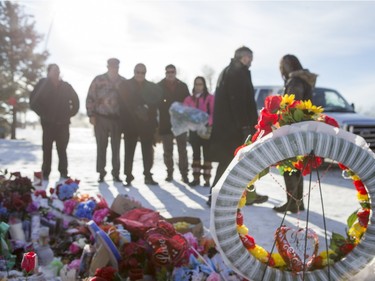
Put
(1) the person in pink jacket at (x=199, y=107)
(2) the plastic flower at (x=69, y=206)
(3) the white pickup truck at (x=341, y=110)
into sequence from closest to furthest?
(2) the plastic flower at (x=69, y=206), (1) the person in pink jacket at (x=199, y=107), (3) the white pickup truck at (x=341, y=110)

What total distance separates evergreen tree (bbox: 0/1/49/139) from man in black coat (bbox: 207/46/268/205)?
69.6 ft

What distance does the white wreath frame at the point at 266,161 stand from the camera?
2.06m

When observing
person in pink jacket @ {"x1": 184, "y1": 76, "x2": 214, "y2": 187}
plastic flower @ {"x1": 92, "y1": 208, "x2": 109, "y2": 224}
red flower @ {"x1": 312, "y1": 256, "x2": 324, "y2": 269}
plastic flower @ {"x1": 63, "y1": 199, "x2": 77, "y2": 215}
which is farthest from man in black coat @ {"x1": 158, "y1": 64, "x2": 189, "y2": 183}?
red flower @ {"x1": 312, "y1": 256, "x2": 324, "y2": 269}

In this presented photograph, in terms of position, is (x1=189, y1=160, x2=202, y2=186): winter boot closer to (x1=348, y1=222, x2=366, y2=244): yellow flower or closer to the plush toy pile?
the plush toy pile

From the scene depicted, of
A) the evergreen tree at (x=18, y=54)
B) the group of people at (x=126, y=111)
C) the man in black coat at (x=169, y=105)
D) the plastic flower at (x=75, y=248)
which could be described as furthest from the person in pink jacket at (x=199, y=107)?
the evergreen tree at (x=18, y=54)

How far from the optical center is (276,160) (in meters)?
2.06

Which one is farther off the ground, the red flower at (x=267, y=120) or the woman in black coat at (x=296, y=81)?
the woman in black coat at (x=296, y=81)

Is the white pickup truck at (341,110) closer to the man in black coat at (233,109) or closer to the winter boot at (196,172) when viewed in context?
the winter boot at (196,172)

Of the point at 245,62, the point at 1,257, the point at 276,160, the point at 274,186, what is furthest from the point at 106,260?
the point at 274,186

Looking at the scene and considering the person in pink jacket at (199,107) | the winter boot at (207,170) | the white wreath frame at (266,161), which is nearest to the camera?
the white wreath frame at (266,161)

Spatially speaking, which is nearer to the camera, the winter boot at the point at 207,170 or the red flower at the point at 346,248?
the red flower at the point at 346,248

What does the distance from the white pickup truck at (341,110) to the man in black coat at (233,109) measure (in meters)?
4.42

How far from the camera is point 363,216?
233cm

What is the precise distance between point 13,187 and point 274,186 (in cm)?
469
